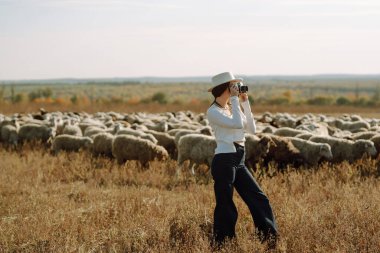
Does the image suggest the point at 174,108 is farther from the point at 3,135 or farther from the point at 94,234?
the point at 94,234

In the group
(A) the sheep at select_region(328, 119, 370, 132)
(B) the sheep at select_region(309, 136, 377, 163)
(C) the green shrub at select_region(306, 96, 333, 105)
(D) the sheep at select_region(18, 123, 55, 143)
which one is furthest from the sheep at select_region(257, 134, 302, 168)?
(C) the green shrub at select_region(306, 96, 333, 105)

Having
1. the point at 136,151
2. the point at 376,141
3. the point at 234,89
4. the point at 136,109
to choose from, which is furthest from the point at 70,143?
the point at 136,109

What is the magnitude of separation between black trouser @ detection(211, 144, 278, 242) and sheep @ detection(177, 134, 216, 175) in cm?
566

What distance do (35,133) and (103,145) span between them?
4.46 meters

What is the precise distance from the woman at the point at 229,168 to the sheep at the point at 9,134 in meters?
13.2

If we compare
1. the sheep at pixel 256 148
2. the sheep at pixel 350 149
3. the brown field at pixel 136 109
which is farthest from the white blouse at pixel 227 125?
the brown field at pixel 136 109

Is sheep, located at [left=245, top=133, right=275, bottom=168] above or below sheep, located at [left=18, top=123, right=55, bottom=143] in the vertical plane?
above

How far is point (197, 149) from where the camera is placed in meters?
12.0

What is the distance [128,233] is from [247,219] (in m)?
1.74

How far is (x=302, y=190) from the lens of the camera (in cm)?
923

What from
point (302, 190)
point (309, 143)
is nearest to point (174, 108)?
point (309, 143)

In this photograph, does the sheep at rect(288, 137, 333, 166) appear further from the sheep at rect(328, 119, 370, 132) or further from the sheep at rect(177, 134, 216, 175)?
the sheep at rect(328, 119, 370, 132)

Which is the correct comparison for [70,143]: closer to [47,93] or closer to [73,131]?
[73,131]

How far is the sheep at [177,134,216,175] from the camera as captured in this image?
38.9 ft
